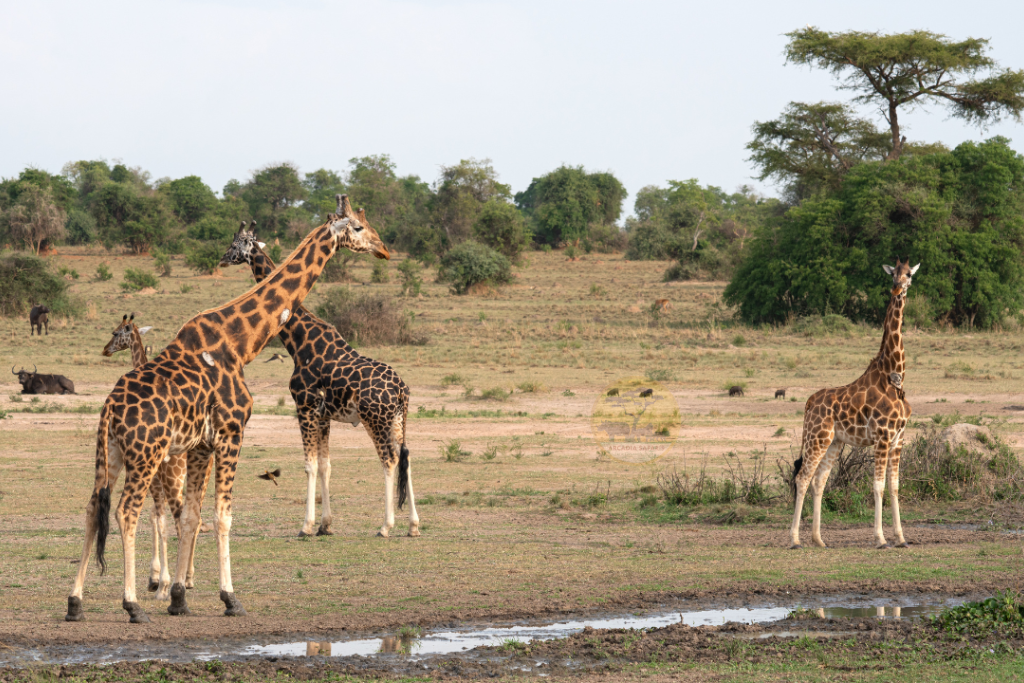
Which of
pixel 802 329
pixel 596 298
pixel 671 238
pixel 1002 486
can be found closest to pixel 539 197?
pixel 671 238

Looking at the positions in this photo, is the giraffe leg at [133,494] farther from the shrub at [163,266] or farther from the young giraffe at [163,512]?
the shrub at [163,266]

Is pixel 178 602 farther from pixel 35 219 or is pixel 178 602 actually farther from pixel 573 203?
pixel 573 203

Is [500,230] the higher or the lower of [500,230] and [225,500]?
the higher

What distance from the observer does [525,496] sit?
13.0 m

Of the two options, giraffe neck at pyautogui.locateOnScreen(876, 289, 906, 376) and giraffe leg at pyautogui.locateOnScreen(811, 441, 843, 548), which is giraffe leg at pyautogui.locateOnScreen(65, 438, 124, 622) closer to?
giraffe leg at pyautogui.locateOnScreen(811, 441, 843, 548)

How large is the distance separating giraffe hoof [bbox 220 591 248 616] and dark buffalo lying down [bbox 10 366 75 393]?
52.9ft

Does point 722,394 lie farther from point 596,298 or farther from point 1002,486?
point 596,298

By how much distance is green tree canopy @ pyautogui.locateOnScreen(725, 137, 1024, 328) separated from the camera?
34.4 metres

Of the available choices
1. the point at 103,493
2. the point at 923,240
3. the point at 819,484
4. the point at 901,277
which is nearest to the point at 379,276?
the point at 923,240

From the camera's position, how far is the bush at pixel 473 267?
4719cm

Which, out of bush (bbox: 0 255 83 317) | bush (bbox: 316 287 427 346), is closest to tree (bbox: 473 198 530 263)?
bush (bbox: 316 287 427 346)

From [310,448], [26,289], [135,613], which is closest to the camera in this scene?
[135,613]

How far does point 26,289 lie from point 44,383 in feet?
52.7

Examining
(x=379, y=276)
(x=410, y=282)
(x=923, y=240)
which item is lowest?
(x=410, y=282)
